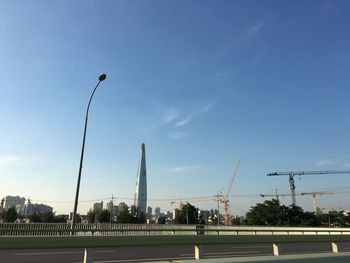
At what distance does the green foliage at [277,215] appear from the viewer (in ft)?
211

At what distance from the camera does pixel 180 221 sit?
100m

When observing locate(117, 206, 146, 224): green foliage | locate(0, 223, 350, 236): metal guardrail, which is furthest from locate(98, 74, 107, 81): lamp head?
locate(117, 206, 146, 224): green foliage

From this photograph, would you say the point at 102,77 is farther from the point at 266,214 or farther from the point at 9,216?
the point at 9,216

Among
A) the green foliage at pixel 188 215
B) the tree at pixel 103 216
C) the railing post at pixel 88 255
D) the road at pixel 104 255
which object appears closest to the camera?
the railing post at pixel 88 255

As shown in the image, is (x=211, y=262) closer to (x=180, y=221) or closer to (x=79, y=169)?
(x=79, y=169)

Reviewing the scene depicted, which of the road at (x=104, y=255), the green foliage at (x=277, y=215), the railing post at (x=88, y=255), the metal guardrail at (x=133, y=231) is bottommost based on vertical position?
the road at (x=104, y=255)

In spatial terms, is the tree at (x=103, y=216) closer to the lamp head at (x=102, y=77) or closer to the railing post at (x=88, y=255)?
the lamp head at (x=102, y=77)

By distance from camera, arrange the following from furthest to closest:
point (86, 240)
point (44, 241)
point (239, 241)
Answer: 1. point (239, 241)
2. point (86, 240)
3. point (44, 241)

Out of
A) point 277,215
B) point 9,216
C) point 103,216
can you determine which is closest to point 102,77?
point 277,215

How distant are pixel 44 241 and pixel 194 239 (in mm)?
2854

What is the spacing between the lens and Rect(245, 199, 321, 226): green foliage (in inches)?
2530

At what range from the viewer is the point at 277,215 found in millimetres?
64250

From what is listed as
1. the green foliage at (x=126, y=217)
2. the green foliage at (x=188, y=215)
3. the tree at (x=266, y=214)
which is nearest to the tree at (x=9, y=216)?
the green foliage at (x=126, y=217)

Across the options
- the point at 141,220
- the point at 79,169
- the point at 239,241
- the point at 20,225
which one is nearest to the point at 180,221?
the point at 141,220
